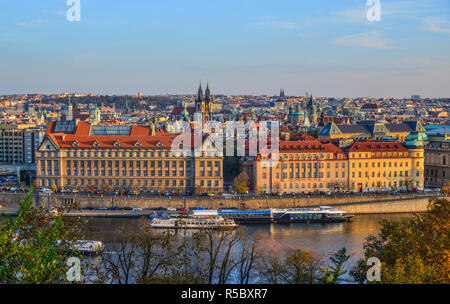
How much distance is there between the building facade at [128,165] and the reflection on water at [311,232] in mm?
4970

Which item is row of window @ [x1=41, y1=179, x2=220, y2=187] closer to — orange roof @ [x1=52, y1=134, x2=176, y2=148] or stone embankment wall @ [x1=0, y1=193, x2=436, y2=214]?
orange roof @ [x1=52, y1=134, x2=176, y2=148]

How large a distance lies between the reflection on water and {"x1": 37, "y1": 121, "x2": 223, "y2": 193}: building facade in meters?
4.97

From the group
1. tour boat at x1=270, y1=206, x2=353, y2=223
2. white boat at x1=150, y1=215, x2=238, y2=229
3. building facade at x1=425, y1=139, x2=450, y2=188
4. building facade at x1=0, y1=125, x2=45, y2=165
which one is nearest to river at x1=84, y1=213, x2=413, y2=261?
tour boat at x1=270, y1=206, x2=353, y2=223

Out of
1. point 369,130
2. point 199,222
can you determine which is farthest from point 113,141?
point 369,130

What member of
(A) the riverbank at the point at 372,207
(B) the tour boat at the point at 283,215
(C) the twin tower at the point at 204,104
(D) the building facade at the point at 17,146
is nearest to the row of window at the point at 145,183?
(A) the riverbank at the point at 372,207

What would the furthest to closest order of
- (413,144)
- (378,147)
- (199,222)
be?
1. (413,144)
2. (378,147)
3. (199,222)

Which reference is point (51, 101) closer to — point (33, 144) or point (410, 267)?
point (33, 144)

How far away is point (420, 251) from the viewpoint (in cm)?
1295

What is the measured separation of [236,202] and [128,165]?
5.76 meters

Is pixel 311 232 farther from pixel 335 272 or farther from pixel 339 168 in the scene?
pixel 335 272

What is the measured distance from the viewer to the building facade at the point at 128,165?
32250 millimetres

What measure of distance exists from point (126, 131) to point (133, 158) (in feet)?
11.7

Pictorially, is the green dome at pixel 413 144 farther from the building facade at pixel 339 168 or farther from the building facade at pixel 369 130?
the building facade at pixel 369 130
